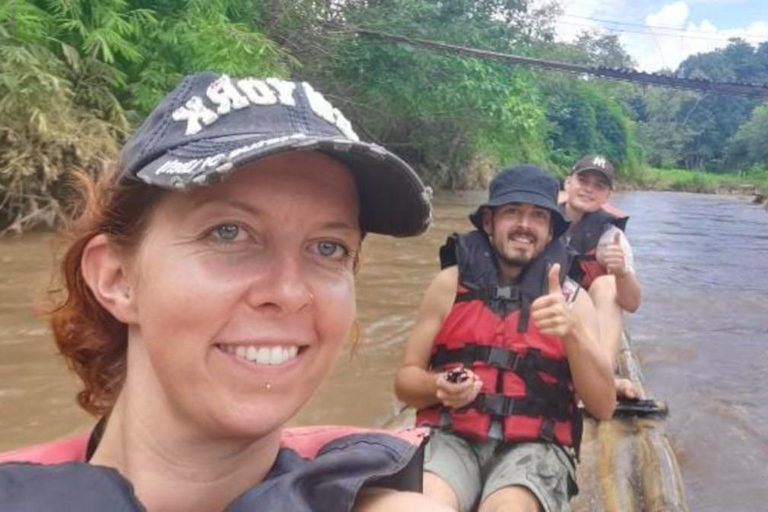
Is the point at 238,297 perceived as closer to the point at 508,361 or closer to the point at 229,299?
the point at 229,299

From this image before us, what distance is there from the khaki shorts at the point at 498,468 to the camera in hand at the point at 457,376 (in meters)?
0.28

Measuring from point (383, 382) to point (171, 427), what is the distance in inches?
150

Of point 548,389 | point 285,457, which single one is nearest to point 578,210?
point 548,389

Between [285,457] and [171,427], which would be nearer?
[171,427]

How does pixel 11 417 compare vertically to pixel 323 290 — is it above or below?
below

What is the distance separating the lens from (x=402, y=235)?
3.81 feet

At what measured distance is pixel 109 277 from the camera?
1064mm

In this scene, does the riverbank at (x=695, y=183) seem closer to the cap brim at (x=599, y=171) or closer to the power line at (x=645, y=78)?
the power line at (x=645, y=78)

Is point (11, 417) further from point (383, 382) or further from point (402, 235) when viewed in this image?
point (402, 235)

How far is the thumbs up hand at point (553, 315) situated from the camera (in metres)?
2.31

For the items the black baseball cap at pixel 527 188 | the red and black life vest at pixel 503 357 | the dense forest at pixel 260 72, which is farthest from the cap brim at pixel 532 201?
the dense forest at pixel 260 72

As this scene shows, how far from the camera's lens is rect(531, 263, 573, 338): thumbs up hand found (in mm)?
2311

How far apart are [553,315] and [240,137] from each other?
1.59 meters

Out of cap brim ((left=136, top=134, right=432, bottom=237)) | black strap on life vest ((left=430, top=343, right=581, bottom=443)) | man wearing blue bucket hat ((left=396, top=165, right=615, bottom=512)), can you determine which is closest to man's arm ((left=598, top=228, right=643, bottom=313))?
man wearing blue bucket hat ((left=396, top=165, right=615, bottom=512))
